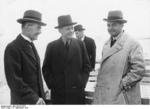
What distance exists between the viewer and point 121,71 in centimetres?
134

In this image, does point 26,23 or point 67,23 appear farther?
point 67,23

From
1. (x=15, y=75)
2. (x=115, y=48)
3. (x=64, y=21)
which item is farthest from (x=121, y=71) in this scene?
(x=15, y=75)

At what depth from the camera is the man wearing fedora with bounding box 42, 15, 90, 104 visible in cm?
152

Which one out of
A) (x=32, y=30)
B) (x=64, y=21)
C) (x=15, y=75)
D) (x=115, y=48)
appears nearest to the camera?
(x=15, y=75)

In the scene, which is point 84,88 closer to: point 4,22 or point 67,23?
point 67,23

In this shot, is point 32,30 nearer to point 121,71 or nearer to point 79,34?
point 79,34

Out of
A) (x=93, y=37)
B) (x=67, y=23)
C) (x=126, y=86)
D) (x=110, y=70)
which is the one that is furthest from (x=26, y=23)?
(x=126, y=86)

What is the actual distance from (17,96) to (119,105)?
1.95 feet

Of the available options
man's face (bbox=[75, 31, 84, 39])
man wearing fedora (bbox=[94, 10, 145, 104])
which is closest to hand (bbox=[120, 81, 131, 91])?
man wearing fedora (bbox=[94, 10, 145, 104])

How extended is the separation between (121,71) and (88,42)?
319 millimetres

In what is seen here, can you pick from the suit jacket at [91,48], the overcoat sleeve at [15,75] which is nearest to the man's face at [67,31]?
the suit jacket at [91,48]

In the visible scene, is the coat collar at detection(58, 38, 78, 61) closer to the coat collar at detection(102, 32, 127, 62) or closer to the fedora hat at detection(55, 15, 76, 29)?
the fedora hat at detection(55, 15, 76, 29)

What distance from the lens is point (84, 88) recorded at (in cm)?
157

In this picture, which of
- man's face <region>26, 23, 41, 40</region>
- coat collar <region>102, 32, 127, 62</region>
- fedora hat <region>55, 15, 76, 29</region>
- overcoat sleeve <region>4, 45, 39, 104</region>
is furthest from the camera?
fedora hat <region>55, 15, 76, 29</region>
